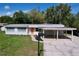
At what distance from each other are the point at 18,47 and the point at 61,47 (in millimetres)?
716

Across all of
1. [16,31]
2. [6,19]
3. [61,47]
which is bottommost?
[61,47]

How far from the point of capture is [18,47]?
5566 mm

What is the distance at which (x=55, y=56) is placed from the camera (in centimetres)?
548

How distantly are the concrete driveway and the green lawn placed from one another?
0.22 m

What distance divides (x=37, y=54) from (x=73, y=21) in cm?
82

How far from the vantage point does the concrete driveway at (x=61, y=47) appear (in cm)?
554

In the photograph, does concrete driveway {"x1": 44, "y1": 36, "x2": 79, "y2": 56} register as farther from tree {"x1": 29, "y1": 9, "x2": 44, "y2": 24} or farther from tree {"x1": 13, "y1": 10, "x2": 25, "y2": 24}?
tree {"x1": 13, "y1": 10, "x2": 25, "y2": 24}

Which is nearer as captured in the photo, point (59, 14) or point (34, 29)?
point (59, 14)

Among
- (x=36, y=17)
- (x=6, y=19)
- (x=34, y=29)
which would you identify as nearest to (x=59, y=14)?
(x=36, y=17)

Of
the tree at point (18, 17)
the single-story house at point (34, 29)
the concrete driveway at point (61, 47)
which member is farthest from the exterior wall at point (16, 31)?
the concrete driveway at point (61, 47)

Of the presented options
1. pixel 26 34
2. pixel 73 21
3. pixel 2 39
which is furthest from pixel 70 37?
pixel 2 39

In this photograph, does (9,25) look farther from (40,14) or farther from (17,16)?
(40,14)

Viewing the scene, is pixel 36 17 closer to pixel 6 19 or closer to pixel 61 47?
pixel 6 19

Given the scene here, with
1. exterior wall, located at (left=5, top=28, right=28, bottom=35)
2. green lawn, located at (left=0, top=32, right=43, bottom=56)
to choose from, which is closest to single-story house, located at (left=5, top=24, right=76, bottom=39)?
exterior wall, located at (left=5, top=28, right=28, bottom=35)
